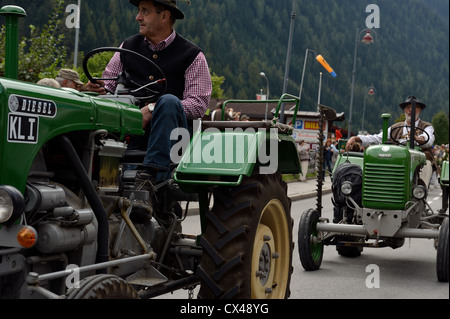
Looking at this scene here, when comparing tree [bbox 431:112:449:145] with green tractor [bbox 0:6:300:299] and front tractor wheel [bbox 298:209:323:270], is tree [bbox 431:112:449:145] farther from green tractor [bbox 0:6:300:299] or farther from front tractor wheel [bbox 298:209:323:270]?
green tractor [bbox 0:6:300:299]

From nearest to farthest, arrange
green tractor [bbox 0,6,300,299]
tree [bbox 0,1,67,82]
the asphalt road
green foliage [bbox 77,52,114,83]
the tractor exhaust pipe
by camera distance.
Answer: green tractor [bbox 0,6,300,299] < the tractor exhaust pipe < the asphalt road < tree [bbox 0,1,67,82] < green foliage [bbox 77,52,114,83]

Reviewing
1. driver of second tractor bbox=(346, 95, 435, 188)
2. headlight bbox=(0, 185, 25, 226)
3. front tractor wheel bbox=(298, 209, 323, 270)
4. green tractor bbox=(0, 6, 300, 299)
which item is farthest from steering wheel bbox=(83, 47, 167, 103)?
driver of second tractor bbox=(346, 95, 435, 188)

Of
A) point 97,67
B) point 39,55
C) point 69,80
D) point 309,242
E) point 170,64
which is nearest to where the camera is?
point 170,64

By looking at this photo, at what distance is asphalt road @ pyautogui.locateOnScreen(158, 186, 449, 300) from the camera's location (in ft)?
20.3

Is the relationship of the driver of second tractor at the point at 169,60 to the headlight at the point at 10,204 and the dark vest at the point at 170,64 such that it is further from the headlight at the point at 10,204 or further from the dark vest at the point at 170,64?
the headlight at the point at 10,204

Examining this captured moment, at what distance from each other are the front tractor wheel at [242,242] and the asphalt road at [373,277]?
140cm

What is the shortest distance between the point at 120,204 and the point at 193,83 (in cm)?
141

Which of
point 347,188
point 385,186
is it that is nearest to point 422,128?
point 347,188

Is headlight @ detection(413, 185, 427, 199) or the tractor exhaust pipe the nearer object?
the tractor exhaust pipe

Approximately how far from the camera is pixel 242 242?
3791mm

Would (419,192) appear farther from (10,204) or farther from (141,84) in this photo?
(10,204)

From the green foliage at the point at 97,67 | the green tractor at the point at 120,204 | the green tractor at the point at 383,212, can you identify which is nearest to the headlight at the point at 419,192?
the green tractor at the point at 383,212

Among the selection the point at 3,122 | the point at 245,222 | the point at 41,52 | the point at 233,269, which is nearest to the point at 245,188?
the point at 245,222

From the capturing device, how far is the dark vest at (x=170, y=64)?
15.6 feet
